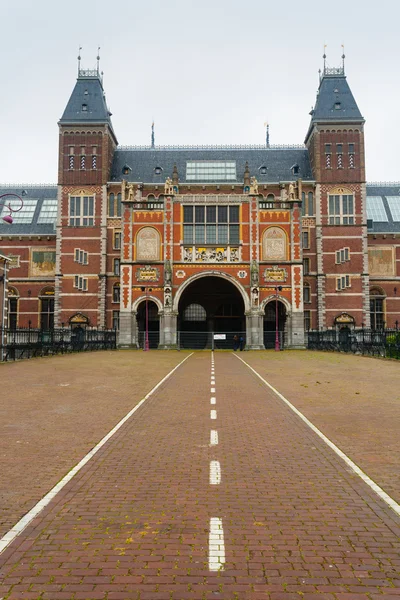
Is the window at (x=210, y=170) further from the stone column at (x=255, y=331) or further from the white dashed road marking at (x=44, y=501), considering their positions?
the white dashed road marking at (x=44, y=501)

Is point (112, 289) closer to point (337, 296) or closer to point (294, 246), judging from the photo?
point (294, 246)

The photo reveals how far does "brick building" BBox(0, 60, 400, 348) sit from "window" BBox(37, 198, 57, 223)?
0.43 ft

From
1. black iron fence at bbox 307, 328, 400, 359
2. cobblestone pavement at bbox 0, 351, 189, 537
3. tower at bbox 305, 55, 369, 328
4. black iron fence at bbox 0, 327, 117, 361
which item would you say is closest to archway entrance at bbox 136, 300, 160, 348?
black iron fence at bbox 0, 327, 117, 361

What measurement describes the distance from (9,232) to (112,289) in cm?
1546

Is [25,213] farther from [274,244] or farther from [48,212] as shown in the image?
[274,244]

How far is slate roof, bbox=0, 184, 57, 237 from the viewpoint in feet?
→ 183

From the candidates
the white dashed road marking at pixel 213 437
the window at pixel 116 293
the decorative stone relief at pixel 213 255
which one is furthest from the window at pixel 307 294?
the white dashed road marking at pixel 213 437

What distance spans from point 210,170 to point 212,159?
2290 mm

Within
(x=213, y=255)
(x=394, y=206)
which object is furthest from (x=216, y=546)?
(x=394, y=206)

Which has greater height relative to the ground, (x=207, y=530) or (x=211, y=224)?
(x=211, y=224)

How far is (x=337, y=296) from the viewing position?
48781 mm

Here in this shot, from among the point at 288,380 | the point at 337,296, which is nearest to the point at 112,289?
the point at 337,296

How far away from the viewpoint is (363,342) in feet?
100

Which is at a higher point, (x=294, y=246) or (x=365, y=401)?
(x=294, y=246)
